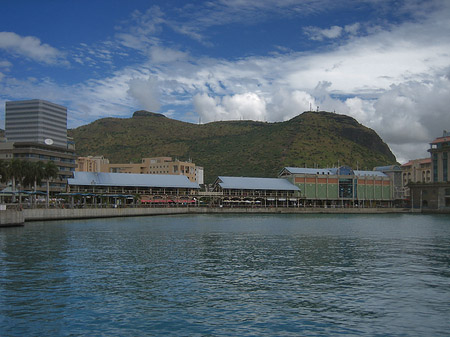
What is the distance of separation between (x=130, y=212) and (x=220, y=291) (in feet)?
294

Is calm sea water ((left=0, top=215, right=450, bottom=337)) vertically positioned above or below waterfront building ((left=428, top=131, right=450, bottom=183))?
below

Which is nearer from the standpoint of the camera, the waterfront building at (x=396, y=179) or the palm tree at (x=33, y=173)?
the palm tree at (x=33, y=173)

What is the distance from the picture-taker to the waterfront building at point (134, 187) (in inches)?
5517

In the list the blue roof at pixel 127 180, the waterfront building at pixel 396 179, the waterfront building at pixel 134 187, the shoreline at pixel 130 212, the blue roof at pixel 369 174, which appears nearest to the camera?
the shoreline at pixel 130 212

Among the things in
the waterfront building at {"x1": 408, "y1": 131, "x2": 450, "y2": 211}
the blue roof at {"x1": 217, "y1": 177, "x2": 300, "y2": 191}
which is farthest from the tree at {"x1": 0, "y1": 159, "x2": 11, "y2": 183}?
the waterfront building at {"x1": 408, "y1": 131, "x2": 450, "y2": 211}

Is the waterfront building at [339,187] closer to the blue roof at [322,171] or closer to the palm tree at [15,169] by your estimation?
the blue roof at [322,171]

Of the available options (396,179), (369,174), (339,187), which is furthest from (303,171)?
(396,179)

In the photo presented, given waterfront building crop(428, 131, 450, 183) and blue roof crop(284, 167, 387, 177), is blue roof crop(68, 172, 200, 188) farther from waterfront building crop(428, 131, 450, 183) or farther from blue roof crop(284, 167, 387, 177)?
waterfront building crop(428, 131, 450, 183)

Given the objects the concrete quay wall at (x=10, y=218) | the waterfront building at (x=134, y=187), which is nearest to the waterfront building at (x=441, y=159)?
the waterfront building at (x=134, y=187)

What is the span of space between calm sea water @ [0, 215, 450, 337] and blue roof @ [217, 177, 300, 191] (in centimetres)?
11624

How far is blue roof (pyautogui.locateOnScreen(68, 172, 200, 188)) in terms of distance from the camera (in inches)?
5571

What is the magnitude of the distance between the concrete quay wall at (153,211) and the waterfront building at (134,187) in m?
13.4

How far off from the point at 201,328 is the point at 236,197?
14089 centimetres

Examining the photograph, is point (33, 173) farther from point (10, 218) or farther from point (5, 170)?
point (10, 218)
